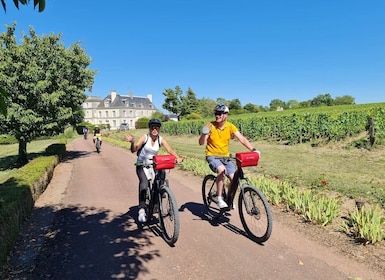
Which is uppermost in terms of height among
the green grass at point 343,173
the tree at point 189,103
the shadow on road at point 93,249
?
the tree at point 189,103

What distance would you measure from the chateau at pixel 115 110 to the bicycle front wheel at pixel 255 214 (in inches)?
3354

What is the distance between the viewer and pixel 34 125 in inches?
597

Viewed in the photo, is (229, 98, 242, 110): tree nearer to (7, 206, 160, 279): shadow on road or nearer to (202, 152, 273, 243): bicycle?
(7, 206, 160, 279): shadow on road

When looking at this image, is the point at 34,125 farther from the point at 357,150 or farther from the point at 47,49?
the point at 357,150

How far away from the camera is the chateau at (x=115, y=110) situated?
89938 millimetres

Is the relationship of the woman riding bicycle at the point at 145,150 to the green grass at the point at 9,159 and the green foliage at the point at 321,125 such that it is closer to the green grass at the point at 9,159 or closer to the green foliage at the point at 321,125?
the green grass at the point at 9,159

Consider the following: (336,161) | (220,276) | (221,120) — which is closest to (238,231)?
(220,276)

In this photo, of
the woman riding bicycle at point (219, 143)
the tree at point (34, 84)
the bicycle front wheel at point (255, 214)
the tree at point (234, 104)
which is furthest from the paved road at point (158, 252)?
the tree at point (234, 104)

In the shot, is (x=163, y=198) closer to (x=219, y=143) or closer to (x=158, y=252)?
(x=158, y=252)

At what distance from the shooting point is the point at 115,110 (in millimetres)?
89875

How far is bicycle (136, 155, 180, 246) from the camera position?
180 inches

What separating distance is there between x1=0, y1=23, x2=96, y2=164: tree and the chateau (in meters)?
71.6

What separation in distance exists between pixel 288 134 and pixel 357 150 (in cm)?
663

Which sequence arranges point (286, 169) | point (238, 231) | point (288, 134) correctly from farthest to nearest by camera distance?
point (288, 134) < point (286, 169) < point (238, 231)
